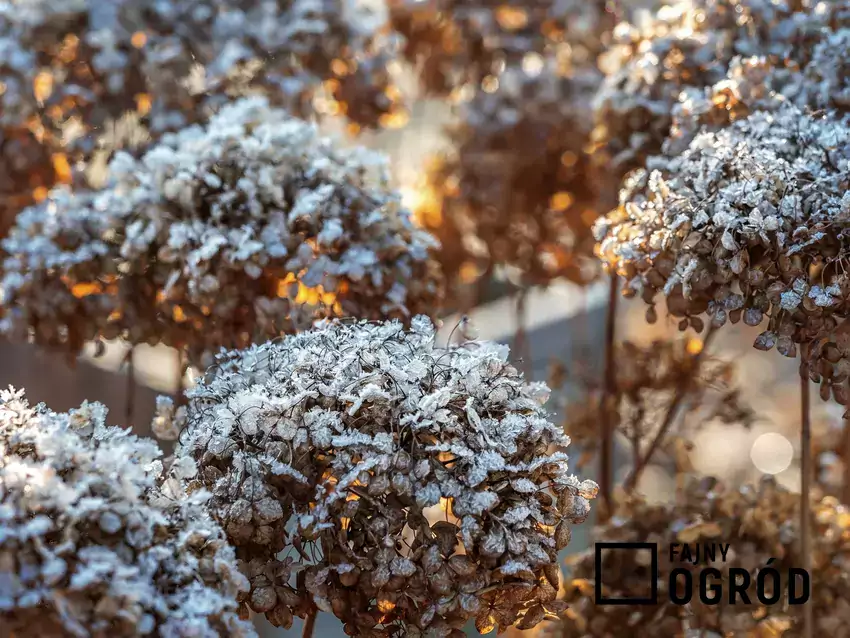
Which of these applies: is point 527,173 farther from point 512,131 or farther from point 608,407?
point 608,407

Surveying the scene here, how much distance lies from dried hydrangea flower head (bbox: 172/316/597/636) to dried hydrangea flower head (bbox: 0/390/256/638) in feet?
0.36

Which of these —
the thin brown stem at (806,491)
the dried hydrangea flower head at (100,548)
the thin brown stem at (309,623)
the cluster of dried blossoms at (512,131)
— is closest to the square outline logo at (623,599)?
the thin brown stem at (806,491)

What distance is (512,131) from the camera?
2422 millimetres

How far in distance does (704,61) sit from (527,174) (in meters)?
0.72

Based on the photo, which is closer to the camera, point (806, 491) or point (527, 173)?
point (806, 491)

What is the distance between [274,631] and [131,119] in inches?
53.0

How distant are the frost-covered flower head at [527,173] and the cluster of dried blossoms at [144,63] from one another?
363 millimetres

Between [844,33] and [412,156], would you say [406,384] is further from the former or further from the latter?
[412,156]

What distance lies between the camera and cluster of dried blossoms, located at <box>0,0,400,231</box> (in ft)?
6.86

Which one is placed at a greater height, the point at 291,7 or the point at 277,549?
the point at 291,7

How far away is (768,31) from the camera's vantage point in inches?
70.1

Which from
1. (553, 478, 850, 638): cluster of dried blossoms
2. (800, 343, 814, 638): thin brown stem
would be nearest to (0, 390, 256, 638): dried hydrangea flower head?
(553, 478, 850, 638): cluster of dried blossoms

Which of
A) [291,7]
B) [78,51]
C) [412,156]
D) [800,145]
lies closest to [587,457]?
[800,145]

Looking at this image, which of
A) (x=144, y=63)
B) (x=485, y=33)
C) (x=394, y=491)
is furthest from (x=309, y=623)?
(x=485, y=33)
